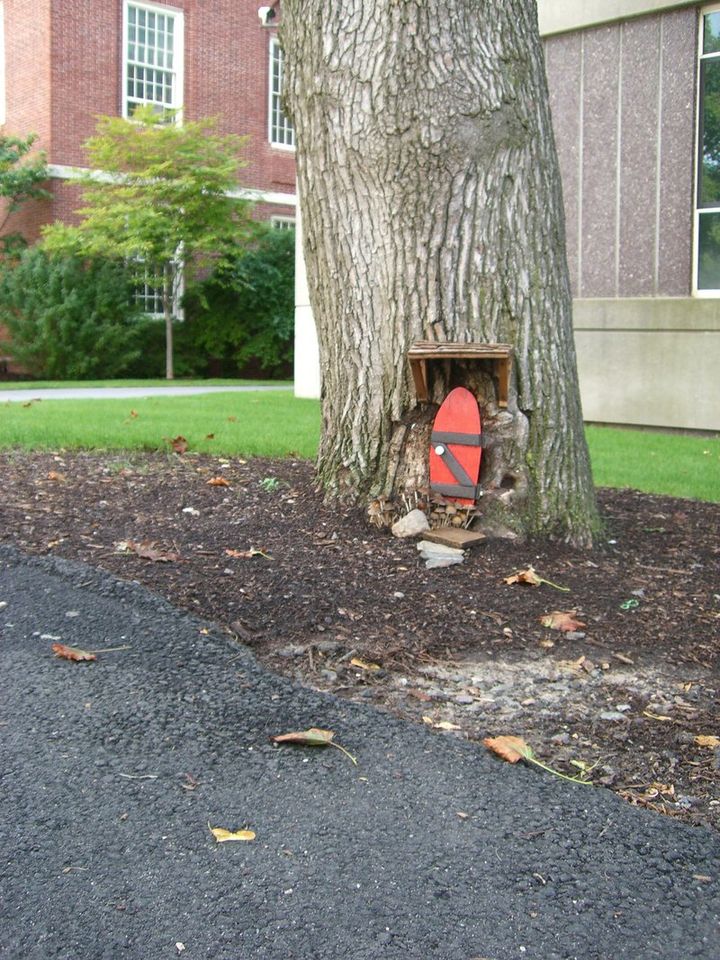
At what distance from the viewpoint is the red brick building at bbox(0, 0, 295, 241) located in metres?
21.5

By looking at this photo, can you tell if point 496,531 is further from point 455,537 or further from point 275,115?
point 275,115

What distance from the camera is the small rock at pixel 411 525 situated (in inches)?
189

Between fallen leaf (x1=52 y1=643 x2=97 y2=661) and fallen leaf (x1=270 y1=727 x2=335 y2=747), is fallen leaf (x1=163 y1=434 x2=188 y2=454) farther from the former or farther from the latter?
fallen leaf (x1=270 y1=727 x2=335 y2=747)

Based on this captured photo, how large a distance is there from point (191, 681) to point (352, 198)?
2.61 m

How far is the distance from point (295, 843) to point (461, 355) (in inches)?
104

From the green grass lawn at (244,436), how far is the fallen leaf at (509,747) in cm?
415

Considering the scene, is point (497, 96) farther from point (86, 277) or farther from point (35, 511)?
point (86, 277)

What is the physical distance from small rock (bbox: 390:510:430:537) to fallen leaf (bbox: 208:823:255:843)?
2.50 metres

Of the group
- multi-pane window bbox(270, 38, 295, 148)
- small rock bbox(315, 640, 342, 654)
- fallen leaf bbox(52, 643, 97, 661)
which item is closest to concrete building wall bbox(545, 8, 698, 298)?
small rock bbox(315, 640, 342, 654)

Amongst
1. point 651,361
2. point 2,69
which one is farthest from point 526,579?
point 2,69

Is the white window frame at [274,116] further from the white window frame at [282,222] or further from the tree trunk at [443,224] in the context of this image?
the tree trunk at [443,224]

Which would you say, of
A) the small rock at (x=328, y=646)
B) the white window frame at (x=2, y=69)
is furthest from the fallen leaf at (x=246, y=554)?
the white window frame at (x=2, y=69)

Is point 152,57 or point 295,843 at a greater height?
point 152,57

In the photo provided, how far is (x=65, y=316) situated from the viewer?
20.1 meters
